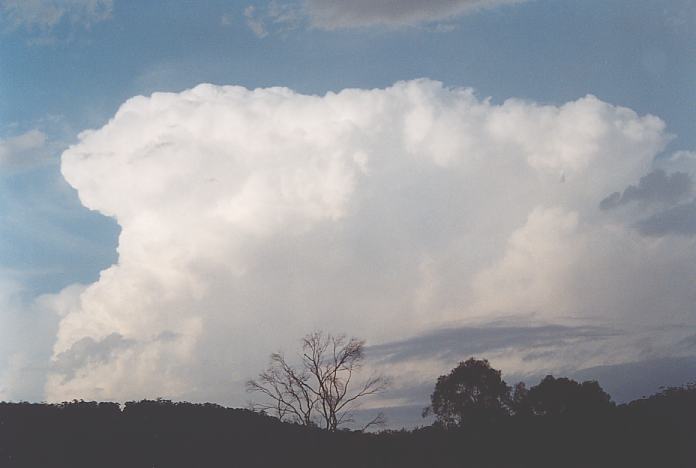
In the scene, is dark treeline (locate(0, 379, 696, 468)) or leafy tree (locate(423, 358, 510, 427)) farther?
leafy tree (locate(423, 358, 510, 427))

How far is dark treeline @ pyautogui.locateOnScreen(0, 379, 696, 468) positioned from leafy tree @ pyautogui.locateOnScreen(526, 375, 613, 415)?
957 inches

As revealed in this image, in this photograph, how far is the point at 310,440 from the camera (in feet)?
149

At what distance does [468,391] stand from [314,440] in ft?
114

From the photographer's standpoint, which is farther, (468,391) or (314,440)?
(468,391)

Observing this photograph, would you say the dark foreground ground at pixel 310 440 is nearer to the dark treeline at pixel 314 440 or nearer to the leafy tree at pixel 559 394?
the dark treeline at pixel 314 440

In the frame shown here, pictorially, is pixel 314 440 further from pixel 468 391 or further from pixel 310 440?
pixel 468 391

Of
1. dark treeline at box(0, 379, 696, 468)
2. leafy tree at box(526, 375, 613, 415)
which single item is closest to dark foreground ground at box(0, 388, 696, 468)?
dark treeline at box(0, 379, 696, 468)

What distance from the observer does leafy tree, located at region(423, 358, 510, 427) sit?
75.5 meters

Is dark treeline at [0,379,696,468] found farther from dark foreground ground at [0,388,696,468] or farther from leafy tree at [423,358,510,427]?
leafy tree at [423,358,510,427]

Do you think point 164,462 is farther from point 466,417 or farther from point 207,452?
point 466,417

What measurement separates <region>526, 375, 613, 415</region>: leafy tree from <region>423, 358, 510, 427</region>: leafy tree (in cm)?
403

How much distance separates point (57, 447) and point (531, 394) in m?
49.8

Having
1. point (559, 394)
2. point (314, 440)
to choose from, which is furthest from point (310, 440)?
point (559, 394)

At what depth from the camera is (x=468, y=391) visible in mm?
76438
